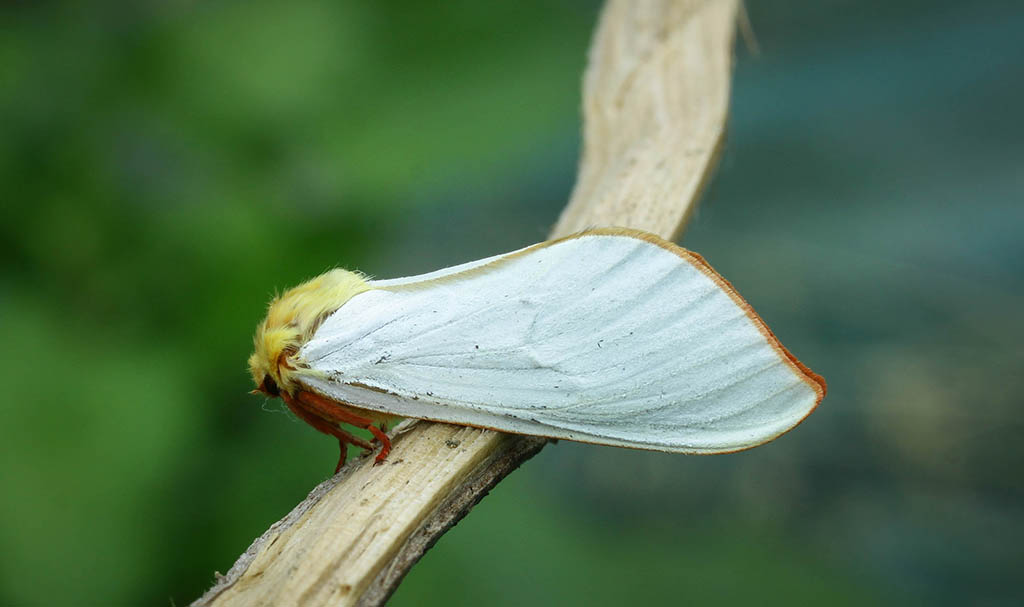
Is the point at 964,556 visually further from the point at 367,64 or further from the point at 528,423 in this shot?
the point at 367,64

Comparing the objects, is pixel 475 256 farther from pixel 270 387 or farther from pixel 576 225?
pixel 270 387

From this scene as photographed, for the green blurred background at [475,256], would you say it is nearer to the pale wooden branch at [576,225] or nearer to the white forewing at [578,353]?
the pale wooden branch at [576,225]

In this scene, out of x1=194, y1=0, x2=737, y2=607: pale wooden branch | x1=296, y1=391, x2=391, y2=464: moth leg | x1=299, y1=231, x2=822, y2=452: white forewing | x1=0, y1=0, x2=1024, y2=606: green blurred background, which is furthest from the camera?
x1=0, y1=0, x2=1024, y2=606: green blurred background

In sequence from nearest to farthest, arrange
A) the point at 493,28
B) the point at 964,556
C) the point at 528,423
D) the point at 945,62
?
the point at 528,423 → the point at 964,556 → the point at 945,62 → the point at 493,28

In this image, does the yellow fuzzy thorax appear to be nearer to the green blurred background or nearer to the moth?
the moth

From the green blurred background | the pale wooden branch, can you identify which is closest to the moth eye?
the pale wooden branch

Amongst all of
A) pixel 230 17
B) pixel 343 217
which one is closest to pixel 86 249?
pixel 343 217
